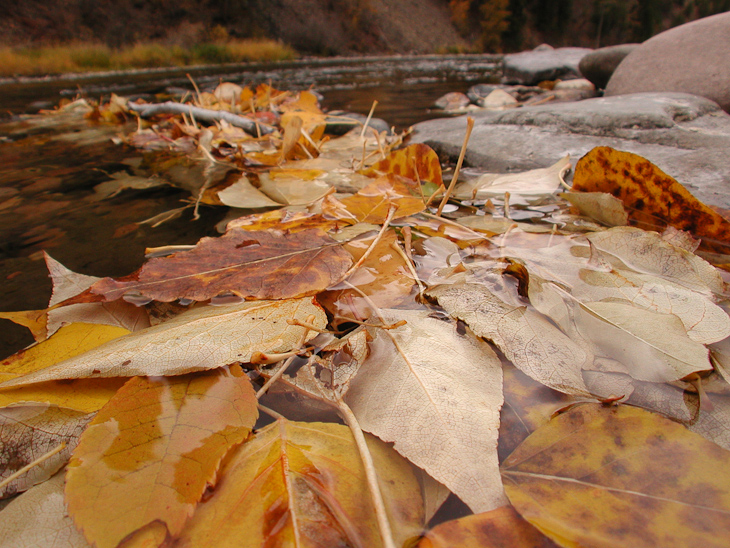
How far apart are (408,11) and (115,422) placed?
100 ft

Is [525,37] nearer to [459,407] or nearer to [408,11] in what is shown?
[408,11]

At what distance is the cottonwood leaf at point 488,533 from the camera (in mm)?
271

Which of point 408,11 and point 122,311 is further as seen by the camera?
point 408,11

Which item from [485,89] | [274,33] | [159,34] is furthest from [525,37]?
[485,89]

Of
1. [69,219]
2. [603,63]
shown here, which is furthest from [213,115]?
[603,63]

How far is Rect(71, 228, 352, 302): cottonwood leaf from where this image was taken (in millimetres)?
472

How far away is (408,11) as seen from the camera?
2552 centimetres

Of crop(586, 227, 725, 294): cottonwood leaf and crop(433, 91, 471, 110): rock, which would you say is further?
crop(433, 91, 471, 110): rock

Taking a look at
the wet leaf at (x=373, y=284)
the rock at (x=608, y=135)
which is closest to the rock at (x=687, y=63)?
the rock at (x=608, y=135)

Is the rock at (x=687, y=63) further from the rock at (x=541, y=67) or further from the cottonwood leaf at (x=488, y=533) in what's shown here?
the rock at (x=541, y=67)

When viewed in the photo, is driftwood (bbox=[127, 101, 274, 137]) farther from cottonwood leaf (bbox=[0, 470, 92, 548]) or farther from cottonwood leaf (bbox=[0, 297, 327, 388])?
cottonwood leaf (bbox=[0, 470, 92, 548])

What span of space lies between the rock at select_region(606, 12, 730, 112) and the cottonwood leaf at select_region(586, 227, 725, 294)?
1.85 metres

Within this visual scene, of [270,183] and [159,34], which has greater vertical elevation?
[159,34]

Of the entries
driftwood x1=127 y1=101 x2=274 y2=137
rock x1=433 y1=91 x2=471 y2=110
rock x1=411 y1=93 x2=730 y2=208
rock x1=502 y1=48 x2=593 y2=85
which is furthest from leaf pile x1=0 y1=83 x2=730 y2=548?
rock x1=502 y1=48 x2=593 y2=85
